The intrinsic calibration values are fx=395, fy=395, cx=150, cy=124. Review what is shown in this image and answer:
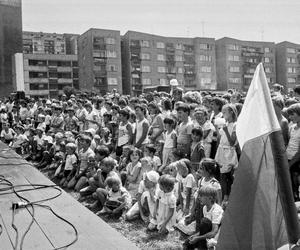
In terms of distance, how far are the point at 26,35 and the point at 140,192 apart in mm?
101155

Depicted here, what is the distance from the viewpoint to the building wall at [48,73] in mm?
78812

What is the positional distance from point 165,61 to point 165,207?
79.1 m

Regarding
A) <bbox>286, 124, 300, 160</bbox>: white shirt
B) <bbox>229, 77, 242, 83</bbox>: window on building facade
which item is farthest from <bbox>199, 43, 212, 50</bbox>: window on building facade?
<bbox>286, 124, 300, 160</bbox>: white shirt

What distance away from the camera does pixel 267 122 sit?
1.70 meters

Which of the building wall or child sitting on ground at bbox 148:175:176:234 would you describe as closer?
child sitting on ground at bbox 148:175:176:234

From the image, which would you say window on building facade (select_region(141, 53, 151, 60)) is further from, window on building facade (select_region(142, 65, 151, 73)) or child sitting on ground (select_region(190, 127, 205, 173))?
child sitting on ground (select_region(190, 127, 205, 173))

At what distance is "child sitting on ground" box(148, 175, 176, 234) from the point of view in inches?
Answer: 211

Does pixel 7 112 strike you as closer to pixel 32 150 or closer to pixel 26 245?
pixel 32 150

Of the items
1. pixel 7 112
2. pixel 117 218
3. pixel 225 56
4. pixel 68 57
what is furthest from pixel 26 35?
pixel 117 218

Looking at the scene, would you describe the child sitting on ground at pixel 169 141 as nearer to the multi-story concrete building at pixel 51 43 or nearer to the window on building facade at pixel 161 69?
the window on building facade at pixel 161 69

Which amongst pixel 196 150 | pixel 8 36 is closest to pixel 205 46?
pixel 8 36

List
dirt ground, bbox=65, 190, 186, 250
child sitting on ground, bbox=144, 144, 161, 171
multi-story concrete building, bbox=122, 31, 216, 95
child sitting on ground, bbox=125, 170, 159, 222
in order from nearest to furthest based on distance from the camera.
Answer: dirt ground, bbox=65, 190, 186, 250 → child sitting on ground, bbox=125, 170, 159, 222 → child sitting on ground, bbox=144, 144, 161, 171 → multi-story concrete building, bbox=122, 31, 216, 95

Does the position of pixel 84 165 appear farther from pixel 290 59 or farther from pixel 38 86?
pixel 290 59

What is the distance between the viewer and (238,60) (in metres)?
88.2
